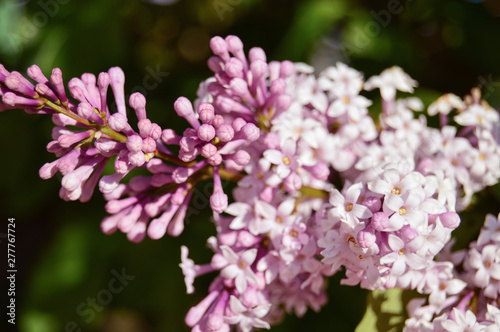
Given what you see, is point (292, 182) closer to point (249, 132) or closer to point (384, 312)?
point (249, 132)

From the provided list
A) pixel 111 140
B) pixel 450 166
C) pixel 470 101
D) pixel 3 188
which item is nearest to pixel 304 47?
pixel 470 101

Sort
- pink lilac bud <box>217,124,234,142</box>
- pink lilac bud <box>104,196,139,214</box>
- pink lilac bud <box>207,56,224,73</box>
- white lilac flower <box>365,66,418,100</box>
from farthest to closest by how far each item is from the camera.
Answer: white lilac flower <box>365,66,418,100</box>
pink lilac bud <box>207,56,224,73</box>
pink lilac bud <box>104,196,139,214</box>
pink lilac bud <box>217,124,234,142</box>

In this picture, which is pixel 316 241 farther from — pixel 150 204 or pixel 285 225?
pixel 150 204

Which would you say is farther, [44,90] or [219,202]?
[219,202]

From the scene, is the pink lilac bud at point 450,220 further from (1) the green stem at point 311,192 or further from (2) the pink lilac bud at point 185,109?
(2) the pink lilac bud at point 185,109

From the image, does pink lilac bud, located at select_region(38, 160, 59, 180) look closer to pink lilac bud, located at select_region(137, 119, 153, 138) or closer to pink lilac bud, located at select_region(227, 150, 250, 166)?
pink lilac bud, located at select_region(137, 119, 153, 138)

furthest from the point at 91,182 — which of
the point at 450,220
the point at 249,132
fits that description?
the point at 450,220

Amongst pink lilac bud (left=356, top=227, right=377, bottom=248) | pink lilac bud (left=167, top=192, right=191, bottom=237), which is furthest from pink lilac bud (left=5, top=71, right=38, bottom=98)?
pink lilac bud (left=356, top=227, right=377, bottom=248)

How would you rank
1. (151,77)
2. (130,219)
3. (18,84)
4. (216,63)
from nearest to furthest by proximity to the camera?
(18,84) → (130,219) → (216,63) → (151,77)
